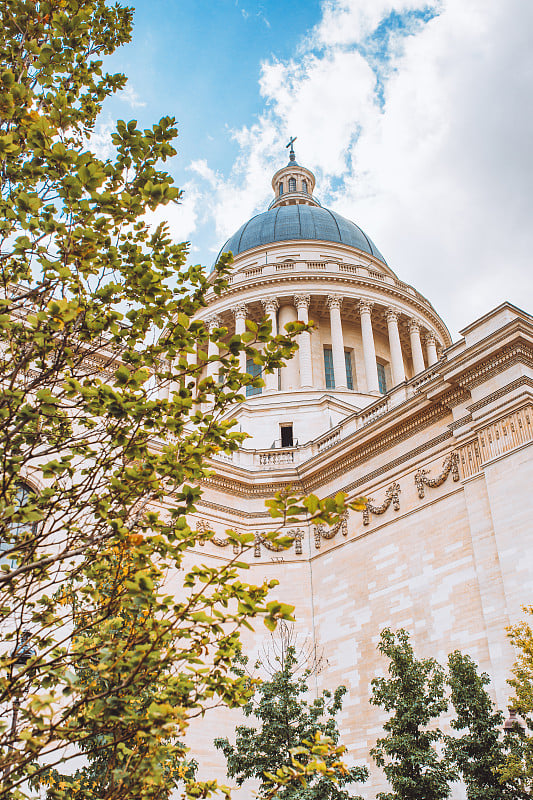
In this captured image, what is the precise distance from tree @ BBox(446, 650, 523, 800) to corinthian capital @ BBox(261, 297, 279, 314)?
82.7 ft

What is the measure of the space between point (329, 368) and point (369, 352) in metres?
2.29

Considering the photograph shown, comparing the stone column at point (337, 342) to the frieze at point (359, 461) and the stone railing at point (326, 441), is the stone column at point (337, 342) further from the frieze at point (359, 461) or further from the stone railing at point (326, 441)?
the frieze at point (359, 461)

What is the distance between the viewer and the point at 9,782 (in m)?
5.54

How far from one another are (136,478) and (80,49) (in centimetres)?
518

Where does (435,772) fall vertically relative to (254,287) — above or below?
below

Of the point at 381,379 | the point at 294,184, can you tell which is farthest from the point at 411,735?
the point at 294,184

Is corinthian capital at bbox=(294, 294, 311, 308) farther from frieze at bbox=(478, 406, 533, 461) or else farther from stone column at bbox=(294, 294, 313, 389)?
frieze at bbox=(478, 406, 533, 461)

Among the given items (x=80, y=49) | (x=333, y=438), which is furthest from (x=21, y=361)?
(x=333, y=438)

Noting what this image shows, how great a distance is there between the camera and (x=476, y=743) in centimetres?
1225

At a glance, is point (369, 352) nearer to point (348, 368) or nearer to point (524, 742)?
point (348, 368)

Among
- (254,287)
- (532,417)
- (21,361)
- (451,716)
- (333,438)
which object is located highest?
(254,287)

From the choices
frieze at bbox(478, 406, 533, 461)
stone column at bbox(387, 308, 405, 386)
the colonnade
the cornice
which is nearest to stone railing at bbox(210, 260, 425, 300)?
the cornice

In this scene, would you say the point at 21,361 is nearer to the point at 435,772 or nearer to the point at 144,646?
the point at 144,646

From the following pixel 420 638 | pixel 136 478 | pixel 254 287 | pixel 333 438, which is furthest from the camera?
pixel 254 287
